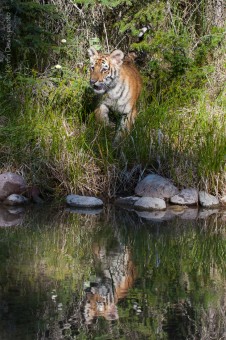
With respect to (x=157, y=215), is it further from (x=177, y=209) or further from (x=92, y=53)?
(x=92, y=53)

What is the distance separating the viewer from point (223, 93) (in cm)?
1120

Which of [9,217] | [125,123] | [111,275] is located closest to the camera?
[111,275]

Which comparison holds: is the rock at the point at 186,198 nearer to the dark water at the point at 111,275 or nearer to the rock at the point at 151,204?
the rock at the point at 151,204

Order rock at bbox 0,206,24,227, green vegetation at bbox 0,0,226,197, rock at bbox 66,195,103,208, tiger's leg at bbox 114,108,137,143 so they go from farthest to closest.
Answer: tiger's leg at bbox 114,108,137,143
green vegetation at bbox 0,0,226,197
rock at bbox 66,195,103,208
rock at bbox 0,206,24,227

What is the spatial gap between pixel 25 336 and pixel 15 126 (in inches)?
222

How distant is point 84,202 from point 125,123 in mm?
1727

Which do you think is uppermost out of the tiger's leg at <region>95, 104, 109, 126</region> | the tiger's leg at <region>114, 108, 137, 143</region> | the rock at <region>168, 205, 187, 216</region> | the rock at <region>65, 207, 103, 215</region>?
the tiger's leg at <region>95, 104, 109, 126</region>

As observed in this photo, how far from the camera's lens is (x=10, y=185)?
32.0 feet

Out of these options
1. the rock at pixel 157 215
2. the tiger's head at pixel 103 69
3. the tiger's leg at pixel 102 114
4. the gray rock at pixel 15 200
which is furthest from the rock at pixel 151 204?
the tiger's head at pixel 103 69

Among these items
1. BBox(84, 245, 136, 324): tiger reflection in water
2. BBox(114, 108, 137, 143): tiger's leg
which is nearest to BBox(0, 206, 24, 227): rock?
BBox(84, 245, 136, 324): tiger reflection in water

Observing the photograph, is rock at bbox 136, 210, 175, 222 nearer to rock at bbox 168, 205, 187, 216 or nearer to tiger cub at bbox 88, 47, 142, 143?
rock at bbox 168, 205, 187, 216

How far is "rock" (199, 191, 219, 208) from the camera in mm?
9633

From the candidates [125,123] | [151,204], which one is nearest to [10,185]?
[151,204]

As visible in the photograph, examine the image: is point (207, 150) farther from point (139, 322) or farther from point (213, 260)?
point (139, 322)
